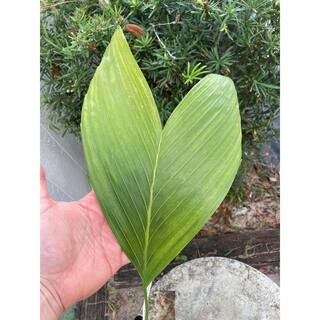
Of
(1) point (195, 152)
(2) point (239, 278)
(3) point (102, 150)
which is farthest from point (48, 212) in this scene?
(2) point (239, 278)

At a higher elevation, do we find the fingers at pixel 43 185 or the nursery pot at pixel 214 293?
the fingers at pixel 43 185

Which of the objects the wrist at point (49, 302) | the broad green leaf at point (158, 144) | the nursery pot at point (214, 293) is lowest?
the nursery pot at point (214, 293)

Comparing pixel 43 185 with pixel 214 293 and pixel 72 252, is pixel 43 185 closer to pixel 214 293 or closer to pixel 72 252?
pixel 72 252

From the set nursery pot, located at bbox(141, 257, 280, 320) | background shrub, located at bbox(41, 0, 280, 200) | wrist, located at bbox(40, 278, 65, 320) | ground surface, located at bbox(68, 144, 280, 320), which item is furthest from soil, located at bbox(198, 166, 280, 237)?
wrist, located at bbox(40, 278, 65, 320)

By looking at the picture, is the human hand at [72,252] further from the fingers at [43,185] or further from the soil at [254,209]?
the soil at [254,209]

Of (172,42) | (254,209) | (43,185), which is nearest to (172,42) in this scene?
(172,42)

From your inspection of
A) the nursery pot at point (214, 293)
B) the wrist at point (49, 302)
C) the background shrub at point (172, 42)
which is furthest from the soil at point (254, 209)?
the wrist at point (49, 302)
